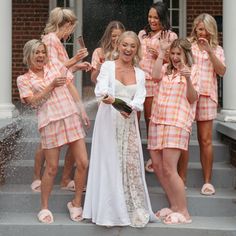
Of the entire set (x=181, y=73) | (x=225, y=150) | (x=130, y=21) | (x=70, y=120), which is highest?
(x=130, y=21)

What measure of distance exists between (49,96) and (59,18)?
82 cm

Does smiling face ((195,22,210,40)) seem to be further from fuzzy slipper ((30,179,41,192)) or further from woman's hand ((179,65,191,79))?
fuzzy slipper ((30,179,41,192))

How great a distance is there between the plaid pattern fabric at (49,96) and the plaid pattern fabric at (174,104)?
84 centimetres

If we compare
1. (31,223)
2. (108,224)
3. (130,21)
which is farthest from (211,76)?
(130,21)

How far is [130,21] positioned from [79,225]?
682 centimetres

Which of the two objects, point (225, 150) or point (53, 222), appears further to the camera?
point (225, 150)

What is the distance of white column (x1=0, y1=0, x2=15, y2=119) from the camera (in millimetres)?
7871

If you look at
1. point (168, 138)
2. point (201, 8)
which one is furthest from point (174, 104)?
point (201, 8)

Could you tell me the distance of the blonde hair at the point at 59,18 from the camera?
636 centimetres

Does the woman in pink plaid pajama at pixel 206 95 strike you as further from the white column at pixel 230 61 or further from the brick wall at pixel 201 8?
the brick wall at pixel 201 8

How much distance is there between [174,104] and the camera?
6.24 m

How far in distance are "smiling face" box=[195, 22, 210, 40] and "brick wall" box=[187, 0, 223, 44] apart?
5.48 meters

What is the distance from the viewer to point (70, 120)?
624cm

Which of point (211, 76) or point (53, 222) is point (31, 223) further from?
point (211, 76)
